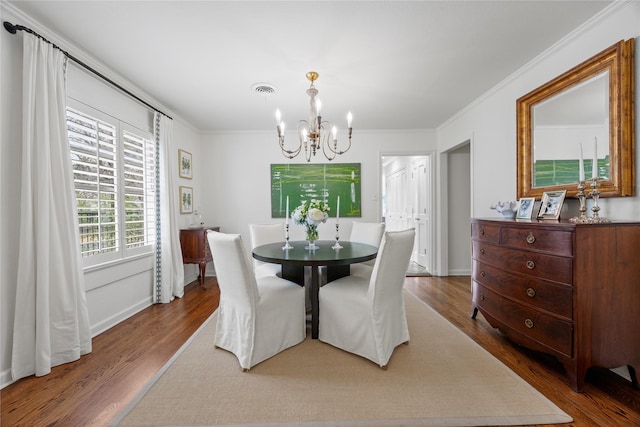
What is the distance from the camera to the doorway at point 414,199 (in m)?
4.58

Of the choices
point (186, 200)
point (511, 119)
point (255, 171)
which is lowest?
point (186, 200)

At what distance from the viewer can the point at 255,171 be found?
456 centimetres

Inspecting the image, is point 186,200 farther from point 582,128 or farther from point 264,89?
point 582,128

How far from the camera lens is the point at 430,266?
4566 mm

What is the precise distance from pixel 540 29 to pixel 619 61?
0.54 meters

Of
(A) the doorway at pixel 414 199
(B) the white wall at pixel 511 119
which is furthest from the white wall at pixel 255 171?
(B) the white wall at pixel 511 119

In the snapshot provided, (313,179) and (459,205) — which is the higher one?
(313,179)

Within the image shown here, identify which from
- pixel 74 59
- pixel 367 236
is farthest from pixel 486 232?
pixel 74 59

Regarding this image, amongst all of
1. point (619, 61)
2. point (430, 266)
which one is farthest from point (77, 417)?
point (430, 266)

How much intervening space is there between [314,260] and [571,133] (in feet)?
7.19

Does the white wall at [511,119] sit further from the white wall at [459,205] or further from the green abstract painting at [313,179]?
the green abstract painting at [313,179]

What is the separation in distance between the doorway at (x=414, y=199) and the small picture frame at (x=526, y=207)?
6.62ft

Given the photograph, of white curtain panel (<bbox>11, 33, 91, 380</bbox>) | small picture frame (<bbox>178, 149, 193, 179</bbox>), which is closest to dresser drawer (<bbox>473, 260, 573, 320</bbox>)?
white curtain panel (<bbox>11, 33, 91, 380</bbox>)

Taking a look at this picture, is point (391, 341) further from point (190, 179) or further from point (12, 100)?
point (190, 179)
